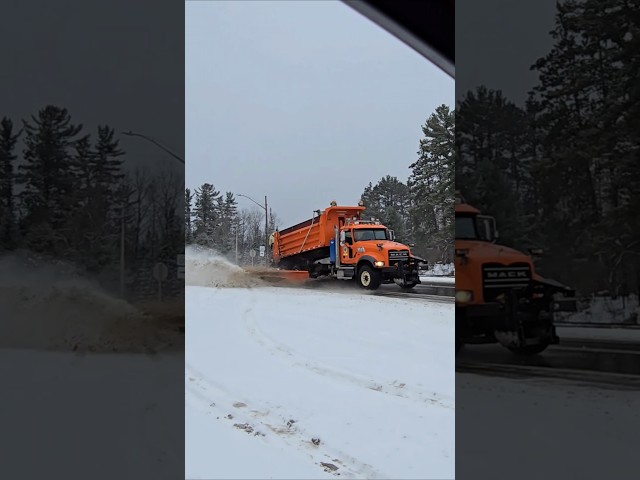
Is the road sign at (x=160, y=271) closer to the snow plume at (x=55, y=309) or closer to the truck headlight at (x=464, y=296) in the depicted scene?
the snow plume at (x=55, y=309)

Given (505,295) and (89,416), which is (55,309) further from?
(505,295)

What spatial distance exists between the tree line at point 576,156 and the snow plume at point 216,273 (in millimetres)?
A: 12884

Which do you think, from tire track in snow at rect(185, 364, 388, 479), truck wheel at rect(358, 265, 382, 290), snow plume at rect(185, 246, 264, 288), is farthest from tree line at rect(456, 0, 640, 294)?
snow plume at rect(185, 246, 264, 288)

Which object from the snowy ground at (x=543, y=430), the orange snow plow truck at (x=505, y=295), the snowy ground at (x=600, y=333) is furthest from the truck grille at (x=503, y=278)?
the snowy ground at (x=543, y=430)

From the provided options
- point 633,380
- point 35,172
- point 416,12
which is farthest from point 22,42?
point 633,380

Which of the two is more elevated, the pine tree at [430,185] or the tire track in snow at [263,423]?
the pine tree at [430,185]

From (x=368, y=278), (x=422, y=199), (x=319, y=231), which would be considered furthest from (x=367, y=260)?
(x=422, y=199)

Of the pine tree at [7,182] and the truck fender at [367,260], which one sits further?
the truck fender at [367,260]

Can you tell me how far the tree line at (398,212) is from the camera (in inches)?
578

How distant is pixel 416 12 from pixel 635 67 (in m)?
1.10

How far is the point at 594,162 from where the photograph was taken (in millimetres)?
1939

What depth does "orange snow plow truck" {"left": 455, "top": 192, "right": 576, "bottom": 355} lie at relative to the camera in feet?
6.25

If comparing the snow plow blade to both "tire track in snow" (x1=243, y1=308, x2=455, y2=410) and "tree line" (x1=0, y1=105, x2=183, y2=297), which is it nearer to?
"tire track in snow" (x1=243, y1=308, x2=455, y2=410)

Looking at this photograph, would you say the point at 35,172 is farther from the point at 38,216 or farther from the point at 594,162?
the point at 594,162
